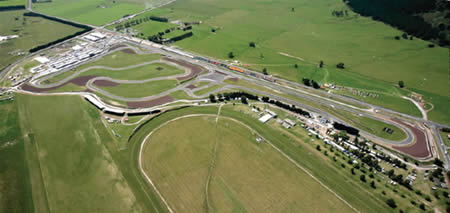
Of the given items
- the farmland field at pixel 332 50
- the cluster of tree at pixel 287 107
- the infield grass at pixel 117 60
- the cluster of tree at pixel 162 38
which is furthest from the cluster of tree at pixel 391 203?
the cluster of tree at pixel 162 38

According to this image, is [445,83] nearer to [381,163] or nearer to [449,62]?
[449,62]

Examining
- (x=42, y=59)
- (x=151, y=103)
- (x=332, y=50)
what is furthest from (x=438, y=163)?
(x=42, y=59)

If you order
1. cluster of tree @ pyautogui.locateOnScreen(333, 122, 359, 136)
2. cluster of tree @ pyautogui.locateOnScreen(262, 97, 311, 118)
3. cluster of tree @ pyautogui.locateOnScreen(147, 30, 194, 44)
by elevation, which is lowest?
cluster of tree @ pyautogui.locateOnScreen(333, 122, 359, 136)

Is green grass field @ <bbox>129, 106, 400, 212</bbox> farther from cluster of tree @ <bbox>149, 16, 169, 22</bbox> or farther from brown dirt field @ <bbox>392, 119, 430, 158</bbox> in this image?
cluster of tree @ <bbox>149, 16, 169, 22</bbox>

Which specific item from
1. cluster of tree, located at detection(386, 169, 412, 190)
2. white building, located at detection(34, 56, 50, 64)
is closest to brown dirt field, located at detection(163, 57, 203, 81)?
white building, located at detection(34, 56, 50, 64)

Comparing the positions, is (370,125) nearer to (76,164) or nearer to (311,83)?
(311,83)

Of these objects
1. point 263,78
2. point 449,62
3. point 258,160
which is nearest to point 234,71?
point 263,78

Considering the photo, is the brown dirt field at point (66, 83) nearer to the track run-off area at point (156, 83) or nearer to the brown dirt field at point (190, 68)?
the track run-off area at point (156, 83)
